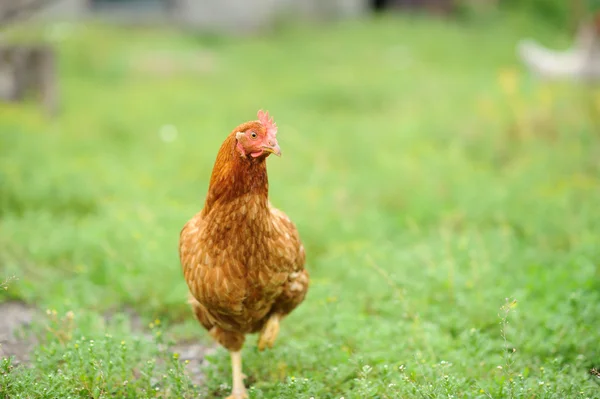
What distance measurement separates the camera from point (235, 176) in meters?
3.09

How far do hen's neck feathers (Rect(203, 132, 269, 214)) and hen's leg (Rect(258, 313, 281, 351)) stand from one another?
67 centimetres

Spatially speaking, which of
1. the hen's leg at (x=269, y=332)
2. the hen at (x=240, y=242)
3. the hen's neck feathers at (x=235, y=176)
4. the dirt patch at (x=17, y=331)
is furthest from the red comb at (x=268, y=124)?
the dirt patch at (x=17, y=331)

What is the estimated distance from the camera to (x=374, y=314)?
4246 millimetres

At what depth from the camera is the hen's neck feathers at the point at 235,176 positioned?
3.06 meters

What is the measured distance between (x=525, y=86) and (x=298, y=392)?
6.08 m

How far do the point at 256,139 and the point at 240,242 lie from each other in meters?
0.50

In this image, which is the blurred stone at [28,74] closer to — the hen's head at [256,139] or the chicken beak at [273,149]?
the hen's head at [256,139]

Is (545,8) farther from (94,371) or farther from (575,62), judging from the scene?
(94,371)

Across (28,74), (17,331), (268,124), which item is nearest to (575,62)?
(28,74)

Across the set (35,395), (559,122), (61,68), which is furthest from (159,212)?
(61,68)

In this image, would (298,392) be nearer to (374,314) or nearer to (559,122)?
(374,314)

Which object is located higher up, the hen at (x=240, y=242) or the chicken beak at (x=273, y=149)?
the chicken beak at (x=273, y=149)

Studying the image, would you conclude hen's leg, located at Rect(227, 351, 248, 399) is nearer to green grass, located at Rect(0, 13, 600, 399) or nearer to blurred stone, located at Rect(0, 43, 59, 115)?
green grass, located at Rect(0, 13, 600, 399)

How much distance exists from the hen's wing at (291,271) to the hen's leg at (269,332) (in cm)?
4
